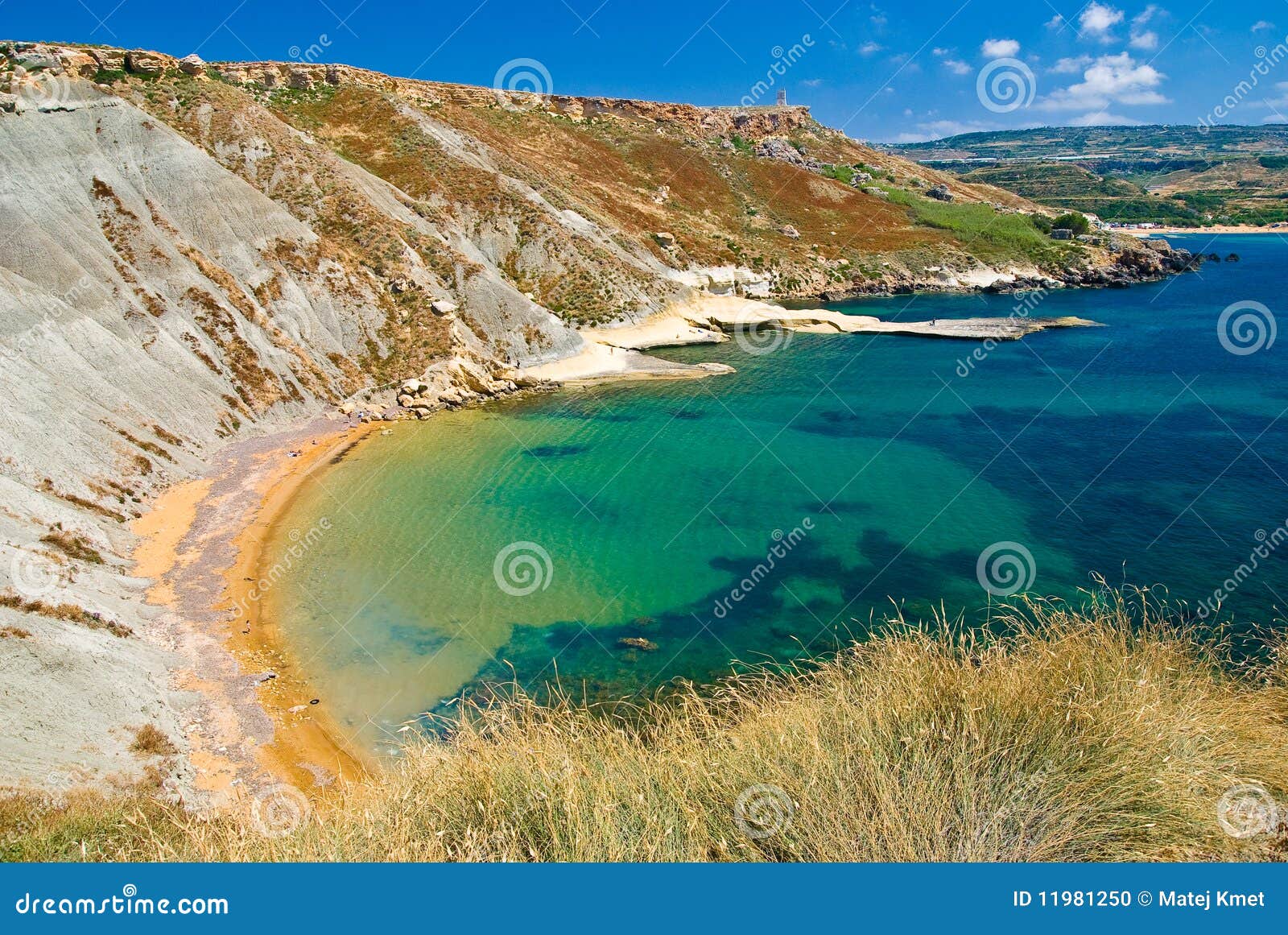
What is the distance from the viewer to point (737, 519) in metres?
29.1

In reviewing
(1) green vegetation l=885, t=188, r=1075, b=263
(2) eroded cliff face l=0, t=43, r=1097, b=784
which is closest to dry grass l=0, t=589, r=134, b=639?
(2) eroded cliff face l=0, t=43, r=1097, b=784

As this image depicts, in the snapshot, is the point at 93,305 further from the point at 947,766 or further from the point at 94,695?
the point at 947,766

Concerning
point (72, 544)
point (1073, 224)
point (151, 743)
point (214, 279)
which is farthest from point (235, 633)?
point (1073, 224)

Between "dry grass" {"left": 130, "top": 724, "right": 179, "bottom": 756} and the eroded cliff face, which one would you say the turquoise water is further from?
the eroded cliff face

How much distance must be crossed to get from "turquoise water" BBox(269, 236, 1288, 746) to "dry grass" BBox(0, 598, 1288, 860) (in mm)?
10436

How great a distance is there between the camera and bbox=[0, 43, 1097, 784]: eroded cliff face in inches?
767

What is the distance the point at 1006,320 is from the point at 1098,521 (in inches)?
1852

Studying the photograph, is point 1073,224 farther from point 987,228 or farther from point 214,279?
point 214,279

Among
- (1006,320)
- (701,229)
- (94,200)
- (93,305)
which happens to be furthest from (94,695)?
(701,229)

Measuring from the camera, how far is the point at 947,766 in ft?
25.6

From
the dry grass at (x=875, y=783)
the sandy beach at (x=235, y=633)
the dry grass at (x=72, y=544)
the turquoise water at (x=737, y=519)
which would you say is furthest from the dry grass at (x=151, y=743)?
the dry grass at (x=72, y=544)

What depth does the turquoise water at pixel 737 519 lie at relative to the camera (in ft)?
70.3

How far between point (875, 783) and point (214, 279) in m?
44.6

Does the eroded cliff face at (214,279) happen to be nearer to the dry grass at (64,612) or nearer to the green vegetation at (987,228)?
the dry grass at (64,612)
